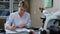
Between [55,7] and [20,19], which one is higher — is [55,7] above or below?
above

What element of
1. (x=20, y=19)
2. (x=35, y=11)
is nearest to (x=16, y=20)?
(x=20, y=19)

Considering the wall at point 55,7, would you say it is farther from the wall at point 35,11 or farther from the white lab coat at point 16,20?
the wall at point 35,11

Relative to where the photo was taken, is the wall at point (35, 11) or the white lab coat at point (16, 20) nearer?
the white lab coat at point (16, 20)

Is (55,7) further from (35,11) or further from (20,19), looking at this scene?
(35,11)

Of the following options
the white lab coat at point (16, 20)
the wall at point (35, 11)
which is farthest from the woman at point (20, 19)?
the wall at point (35, 11)

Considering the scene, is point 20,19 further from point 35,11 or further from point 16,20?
point 35,11

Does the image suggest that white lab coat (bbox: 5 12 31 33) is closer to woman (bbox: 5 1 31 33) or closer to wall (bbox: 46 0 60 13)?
woman (bbox: 5 1 31 33)

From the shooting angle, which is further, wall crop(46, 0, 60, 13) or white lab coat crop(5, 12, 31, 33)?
white lab coat crop(5, 12, 31, 33)

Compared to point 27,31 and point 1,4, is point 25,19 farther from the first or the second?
point 1,4

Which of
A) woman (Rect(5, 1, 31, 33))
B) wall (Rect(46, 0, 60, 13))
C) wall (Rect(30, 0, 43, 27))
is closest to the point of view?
wall (Rect(46, 0, 60, 13))

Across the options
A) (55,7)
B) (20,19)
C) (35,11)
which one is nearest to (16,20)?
(20,19)

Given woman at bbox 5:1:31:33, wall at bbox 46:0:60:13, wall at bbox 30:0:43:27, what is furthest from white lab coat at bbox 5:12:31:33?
wall at bbox 30:0:43:27

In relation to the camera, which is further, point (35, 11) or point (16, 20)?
point (35, 11)

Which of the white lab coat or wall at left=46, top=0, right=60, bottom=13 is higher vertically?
wall at left=46, top=0, right=60, bottom=13
